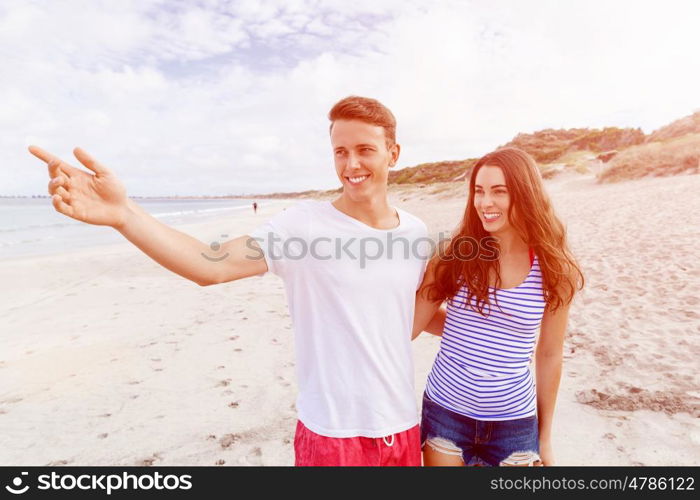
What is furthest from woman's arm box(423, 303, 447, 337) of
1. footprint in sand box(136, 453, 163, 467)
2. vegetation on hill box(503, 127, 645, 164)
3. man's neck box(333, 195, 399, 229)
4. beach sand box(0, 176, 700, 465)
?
vegetation on hill box(503, 127, 645, 164)

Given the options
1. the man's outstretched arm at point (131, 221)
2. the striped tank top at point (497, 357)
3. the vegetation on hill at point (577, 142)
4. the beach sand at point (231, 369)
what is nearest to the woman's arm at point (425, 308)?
the striped tank top at point (497, 357)

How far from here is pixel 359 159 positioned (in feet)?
6.68

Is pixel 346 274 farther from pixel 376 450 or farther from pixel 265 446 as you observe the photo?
Result: pixel 265 446

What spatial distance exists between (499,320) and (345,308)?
81 centimetres

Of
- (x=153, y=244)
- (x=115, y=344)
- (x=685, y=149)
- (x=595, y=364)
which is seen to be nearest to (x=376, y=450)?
(x=153, y=244)

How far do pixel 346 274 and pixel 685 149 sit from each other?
27813mm

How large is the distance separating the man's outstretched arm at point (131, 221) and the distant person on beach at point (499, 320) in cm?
97

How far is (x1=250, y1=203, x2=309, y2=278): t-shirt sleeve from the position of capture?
1.89 m

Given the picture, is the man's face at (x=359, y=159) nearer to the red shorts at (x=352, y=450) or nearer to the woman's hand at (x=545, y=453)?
the red shorts at (x=352, y=450)

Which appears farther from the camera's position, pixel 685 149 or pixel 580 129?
pixel 580 129

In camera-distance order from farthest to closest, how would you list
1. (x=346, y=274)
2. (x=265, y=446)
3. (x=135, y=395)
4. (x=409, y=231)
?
(x=135, y=395), (x=265, y=446), (x=409, y=231), (x=346, y=274)

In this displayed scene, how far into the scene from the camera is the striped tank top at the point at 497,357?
2.12 meters
